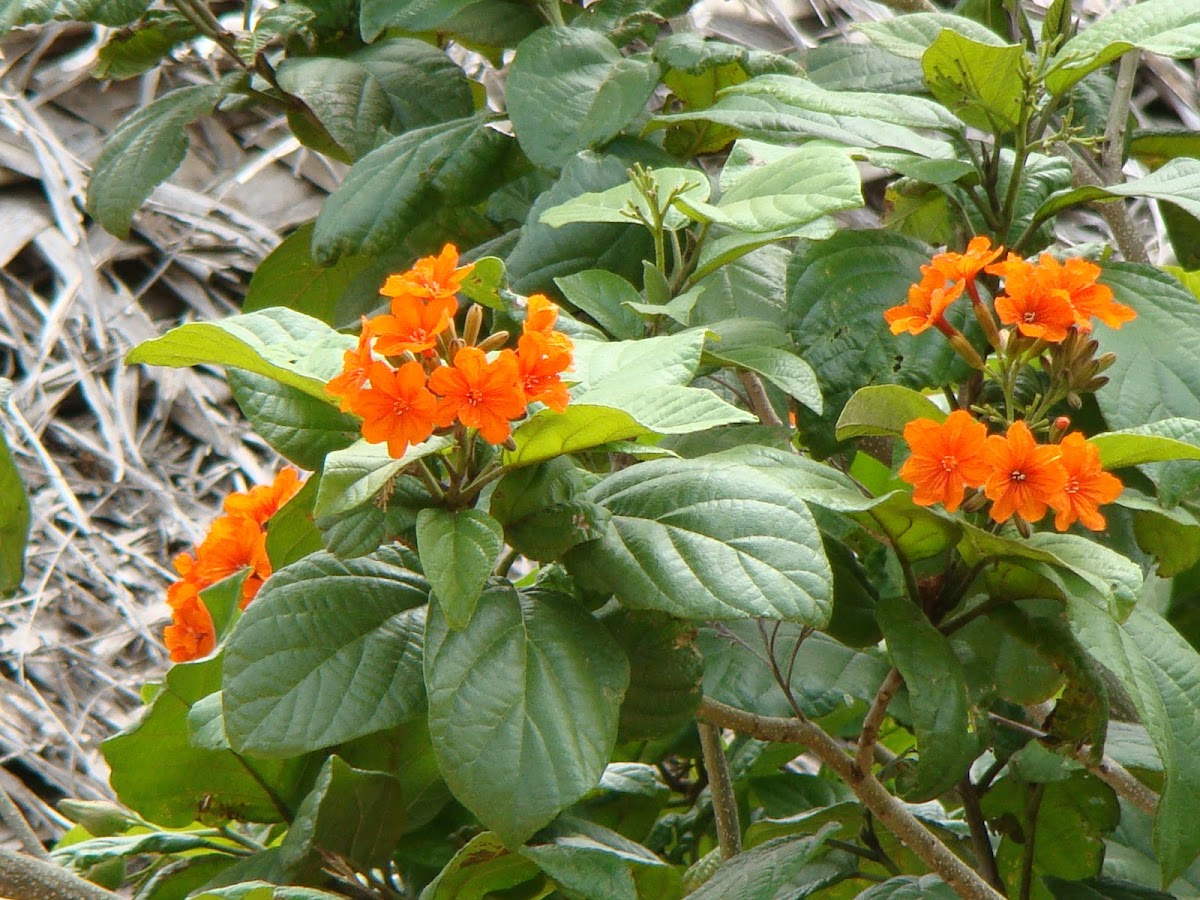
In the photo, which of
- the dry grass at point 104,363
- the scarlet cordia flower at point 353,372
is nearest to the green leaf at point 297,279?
the scarlet cordia flower at point 353,372

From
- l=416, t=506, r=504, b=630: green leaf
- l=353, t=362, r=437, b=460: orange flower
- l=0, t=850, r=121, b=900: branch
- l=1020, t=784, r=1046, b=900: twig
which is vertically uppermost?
l=353, t=362, r=437, b=460: orange flower

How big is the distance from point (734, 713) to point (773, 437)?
0.16 m

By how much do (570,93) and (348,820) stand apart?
0.52m

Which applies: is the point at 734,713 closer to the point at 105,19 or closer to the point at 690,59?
the point at 690,59

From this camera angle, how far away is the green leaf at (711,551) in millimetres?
578

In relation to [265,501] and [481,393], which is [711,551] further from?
[265,501]

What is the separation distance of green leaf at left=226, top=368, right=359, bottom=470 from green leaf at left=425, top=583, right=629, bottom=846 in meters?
0.11

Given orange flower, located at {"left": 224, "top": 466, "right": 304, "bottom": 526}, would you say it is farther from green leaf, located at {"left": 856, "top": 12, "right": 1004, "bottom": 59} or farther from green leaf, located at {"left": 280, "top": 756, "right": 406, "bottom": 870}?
green leaf, located at {"left": 856, "top": 12, "right": 1004, "bottom": 59}

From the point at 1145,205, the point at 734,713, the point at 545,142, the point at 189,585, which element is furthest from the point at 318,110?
the point at 1145,205

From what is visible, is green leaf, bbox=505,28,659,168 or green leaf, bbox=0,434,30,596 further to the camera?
green leaf, bbox=505,28,659,168

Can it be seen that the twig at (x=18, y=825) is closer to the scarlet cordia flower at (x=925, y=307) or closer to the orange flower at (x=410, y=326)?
the orange flower at (x=410, y=326)

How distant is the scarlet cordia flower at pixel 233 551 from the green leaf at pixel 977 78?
512 millimetres

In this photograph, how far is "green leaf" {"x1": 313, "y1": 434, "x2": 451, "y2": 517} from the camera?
58 cm

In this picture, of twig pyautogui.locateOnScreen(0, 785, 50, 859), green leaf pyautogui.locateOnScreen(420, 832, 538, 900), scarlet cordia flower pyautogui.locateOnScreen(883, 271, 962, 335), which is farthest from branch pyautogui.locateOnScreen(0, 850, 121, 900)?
scarlet cordia flower pyautogui.locateOnScreen(883, 271, 962, 335)
